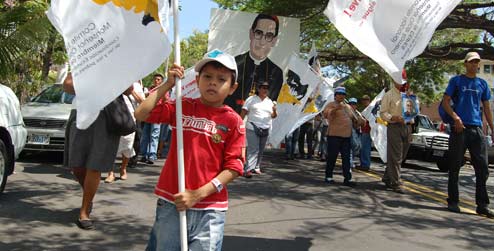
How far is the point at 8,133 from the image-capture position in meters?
6.02

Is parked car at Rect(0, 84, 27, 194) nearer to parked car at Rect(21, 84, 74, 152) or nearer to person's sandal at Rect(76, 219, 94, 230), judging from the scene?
person's sandal at Rect(76, 219, 94, 230)

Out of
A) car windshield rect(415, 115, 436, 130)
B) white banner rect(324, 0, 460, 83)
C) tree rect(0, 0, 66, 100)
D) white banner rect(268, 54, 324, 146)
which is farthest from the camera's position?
car windshield rect(415, 115, 436, 130)

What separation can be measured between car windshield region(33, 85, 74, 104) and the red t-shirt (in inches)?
314

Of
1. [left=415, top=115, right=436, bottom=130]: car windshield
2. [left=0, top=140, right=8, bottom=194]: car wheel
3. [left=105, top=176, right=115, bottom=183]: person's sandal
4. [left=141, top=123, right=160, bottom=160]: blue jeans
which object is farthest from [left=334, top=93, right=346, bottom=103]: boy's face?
[left=415, top=115, right=436, bottom=130]: car windshield

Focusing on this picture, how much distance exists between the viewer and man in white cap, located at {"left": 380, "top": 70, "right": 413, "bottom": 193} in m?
8.20

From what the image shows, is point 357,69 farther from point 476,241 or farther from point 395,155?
point 476,241

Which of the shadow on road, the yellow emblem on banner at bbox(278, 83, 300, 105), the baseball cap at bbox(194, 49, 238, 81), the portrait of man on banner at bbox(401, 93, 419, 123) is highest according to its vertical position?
the yellow emblem on banner at bbox(278, 83, 300, 105)

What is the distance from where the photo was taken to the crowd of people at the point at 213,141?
2.76 meters

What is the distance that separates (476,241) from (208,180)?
12.7ft

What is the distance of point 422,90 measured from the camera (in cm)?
3262

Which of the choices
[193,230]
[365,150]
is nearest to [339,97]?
[365,150]

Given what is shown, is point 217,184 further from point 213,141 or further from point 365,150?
point 365,150

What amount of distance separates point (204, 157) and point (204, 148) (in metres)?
0.05

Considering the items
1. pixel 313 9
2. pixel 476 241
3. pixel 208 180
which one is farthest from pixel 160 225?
pixel 313 9
